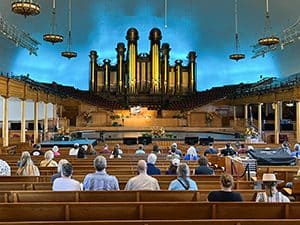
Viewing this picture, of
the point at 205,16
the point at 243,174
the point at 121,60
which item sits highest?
the point at 205,16

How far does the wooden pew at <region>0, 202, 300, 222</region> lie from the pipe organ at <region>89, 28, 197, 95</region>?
21.6m

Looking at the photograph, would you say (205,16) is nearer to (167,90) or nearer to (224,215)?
(167,90)

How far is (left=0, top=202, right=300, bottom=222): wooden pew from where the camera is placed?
13.8 feet

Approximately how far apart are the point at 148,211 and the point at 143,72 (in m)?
22.3

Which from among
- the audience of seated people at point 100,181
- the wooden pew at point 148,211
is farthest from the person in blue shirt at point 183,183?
the wooden pew at point 148,211

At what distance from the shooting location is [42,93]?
71.3ft

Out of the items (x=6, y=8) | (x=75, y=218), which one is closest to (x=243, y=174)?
(x=75, y=218)

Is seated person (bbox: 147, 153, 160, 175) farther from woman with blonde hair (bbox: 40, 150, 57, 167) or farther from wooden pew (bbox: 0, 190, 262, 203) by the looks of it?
woman with blonde hair (bbox: 40, 150, 57, 167)

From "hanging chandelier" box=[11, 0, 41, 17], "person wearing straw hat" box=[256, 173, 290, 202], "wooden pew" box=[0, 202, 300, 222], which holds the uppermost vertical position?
"hanging chandelier" box=[11, 0, 41, 17]

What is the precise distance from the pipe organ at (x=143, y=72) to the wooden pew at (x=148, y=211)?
850 inches

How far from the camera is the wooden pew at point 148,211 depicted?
420 cm

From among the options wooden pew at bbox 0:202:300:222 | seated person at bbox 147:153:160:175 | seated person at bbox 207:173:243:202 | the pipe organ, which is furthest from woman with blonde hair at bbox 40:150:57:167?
the pipe organ

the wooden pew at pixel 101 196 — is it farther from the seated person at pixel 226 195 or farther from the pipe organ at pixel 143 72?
the pipe organ at pixel 143 72

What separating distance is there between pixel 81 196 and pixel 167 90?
2121 cm
